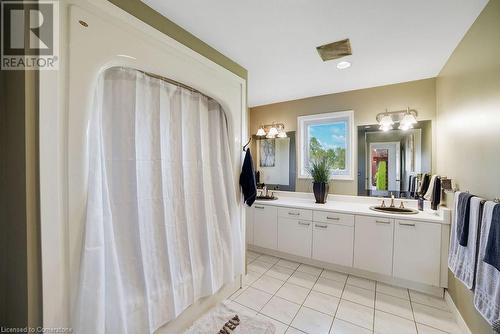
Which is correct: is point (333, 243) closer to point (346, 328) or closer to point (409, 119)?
point (346, 328)

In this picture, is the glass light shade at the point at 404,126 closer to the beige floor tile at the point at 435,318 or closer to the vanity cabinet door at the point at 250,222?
the beige floor tile at the point at 435,318

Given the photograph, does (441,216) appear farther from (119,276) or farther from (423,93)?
(119,276)

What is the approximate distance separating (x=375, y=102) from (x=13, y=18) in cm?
339

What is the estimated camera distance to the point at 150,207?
1459 mm

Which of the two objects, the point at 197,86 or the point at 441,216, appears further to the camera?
the point at 441,216

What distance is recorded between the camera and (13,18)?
0.90 meters

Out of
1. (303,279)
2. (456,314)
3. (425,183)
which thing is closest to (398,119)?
(425,183)

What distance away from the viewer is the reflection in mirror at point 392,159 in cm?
259

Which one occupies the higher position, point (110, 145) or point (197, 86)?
point (197, 86)

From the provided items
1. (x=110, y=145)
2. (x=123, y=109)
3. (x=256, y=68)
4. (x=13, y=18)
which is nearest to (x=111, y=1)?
(x=13, y=18)

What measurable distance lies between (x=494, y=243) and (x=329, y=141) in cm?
220

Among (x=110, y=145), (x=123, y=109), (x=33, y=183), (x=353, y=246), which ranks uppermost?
(x=123, y=109)

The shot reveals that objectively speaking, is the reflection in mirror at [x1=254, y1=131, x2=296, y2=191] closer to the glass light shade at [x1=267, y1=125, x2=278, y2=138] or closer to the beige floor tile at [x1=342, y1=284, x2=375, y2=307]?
the glass light shade at [x1=267, y1=125, x2=278, y2=138]
